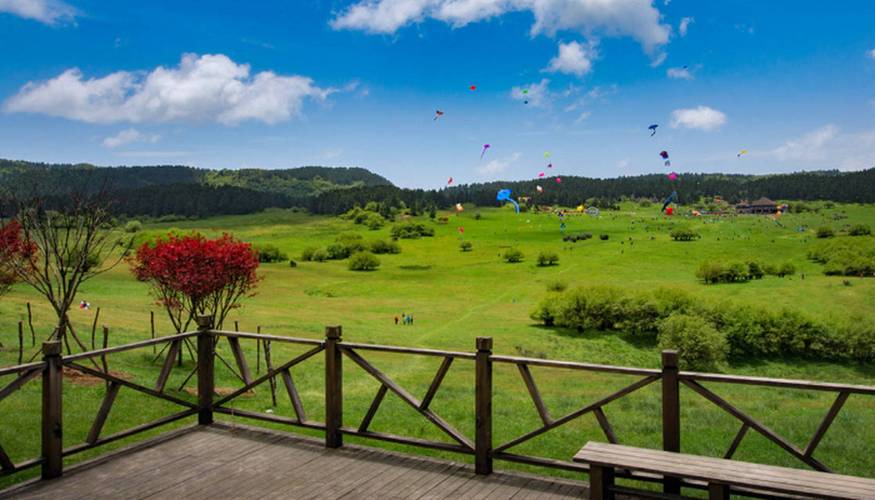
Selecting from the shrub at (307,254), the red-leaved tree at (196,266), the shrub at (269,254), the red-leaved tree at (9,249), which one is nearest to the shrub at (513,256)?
the shrub at (307,254)

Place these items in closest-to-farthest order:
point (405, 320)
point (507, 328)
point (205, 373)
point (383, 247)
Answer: point (205, 373)
point (507, 328)
point (405, 320)
point (383, 247)

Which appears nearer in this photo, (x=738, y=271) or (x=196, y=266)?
(x=196, y=266)

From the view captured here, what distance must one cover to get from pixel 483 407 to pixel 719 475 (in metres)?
2.72

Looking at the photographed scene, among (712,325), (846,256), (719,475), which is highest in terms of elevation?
(719,475)

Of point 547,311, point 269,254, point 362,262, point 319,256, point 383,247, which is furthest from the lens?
point 383,247

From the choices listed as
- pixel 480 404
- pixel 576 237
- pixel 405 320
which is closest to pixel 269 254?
pixel 405 320

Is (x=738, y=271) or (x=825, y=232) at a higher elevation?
(x=825, y=232)

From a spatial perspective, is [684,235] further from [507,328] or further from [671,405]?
[671,405]

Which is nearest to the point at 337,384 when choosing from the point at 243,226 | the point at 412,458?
the point at 412,458

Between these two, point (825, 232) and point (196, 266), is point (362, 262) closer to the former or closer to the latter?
point (196, 266)

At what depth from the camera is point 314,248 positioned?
353ft

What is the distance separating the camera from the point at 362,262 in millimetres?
91812

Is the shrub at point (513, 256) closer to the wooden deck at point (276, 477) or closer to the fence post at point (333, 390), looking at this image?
the fence post at point (333, 390)

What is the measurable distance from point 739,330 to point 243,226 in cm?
14252
